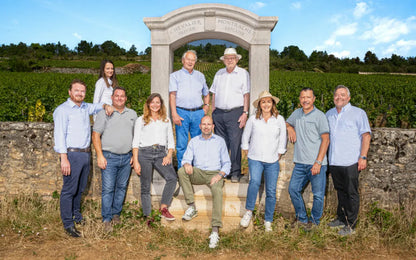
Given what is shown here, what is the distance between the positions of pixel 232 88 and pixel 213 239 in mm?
2184

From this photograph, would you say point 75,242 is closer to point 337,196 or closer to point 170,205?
point 170,205

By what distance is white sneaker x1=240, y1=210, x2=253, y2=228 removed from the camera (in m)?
3.68

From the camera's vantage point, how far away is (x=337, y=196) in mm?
3988

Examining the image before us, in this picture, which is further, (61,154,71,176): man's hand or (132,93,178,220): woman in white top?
(132,93,178,220): woman in white top

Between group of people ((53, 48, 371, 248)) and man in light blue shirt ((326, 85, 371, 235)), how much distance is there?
1 cm

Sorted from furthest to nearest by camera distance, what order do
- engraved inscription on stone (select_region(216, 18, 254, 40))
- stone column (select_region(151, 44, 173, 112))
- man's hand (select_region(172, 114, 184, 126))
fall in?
stone column (select_region(151, 44, 173, 112)) → engraved inscription on stone (select_region(216, 18, 254, 40)) → man's hand (select_region(172, 114, 184, 126))

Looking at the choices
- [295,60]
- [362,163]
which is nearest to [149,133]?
[362,163]

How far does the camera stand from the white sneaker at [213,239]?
340 cm

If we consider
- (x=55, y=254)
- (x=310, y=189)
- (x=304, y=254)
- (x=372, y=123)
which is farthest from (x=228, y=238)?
(x=372, y=123)

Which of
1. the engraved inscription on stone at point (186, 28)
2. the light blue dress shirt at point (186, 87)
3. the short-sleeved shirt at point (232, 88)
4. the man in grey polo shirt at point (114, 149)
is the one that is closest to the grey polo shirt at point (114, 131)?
the man in grey polo shirt at point (114, 149)

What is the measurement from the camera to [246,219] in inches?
146

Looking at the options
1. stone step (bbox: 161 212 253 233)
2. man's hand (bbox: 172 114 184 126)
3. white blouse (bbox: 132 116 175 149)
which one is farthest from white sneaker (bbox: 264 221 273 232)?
man's hand (bbox: 172 114 184 126)

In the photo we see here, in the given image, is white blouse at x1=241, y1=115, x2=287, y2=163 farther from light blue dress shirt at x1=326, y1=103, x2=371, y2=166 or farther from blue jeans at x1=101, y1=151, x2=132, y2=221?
blue jeans at x1=101, y1=151, x2=132, y2=221

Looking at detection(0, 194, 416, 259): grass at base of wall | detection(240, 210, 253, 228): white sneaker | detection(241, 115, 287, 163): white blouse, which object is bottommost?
detection(0, 194, 416, 259): grass at base of wall
